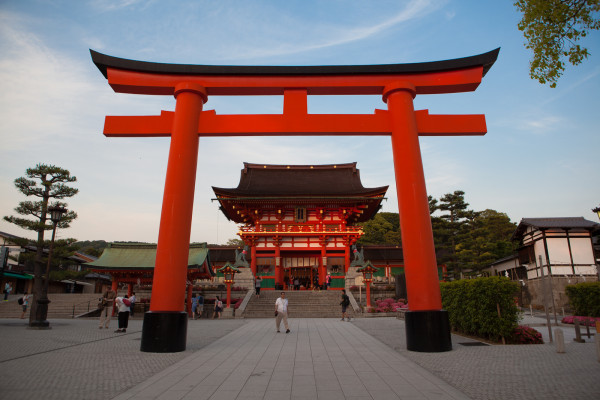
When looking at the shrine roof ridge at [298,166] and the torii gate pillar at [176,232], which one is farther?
the shrine roof ridge at [298,166]

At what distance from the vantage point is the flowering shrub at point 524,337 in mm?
8930

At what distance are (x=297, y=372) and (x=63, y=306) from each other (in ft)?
75.6

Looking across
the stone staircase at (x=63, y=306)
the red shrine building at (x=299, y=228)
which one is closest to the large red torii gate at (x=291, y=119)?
the red shrine building at (x=299, y=228)

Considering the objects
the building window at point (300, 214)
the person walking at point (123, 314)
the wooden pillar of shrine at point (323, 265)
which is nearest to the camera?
the person walking at point (123, 314)

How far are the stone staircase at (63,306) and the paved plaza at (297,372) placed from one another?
14.7 metres

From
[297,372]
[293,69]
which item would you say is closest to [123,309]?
[297,372]

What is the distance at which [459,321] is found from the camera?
10.8 meters

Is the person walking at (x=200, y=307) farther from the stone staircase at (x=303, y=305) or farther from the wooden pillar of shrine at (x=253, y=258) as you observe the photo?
the wooden pillar of shrine at (x=253, y=258)

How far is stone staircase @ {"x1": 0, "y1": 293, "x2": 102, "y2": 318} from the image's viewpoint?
2100cm

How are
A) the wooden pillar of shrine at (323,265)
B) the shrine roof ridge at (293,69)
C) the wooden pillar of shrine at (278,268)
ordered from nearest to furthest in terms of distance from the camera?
the shrine roof ridge at (293,69) → the wooden pillar of shrine at (278,268) → the wooden pillar of shrine at (323,265)

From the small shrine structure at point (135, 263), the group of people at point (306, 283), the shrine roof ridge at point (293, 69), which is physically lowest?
the group of people at point (306, 283)

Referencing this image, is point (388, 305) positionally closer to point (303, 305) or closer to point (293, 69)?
point (303, 305)

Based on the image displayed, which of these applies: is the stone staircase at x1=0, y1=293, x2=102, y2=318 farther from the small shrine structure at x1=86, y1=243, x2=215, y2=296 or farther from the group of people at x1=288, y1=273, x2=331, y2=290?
the group of people at x1=288, y1=273, x2=331, y2=290

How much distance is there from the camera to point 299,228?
2658 cm
